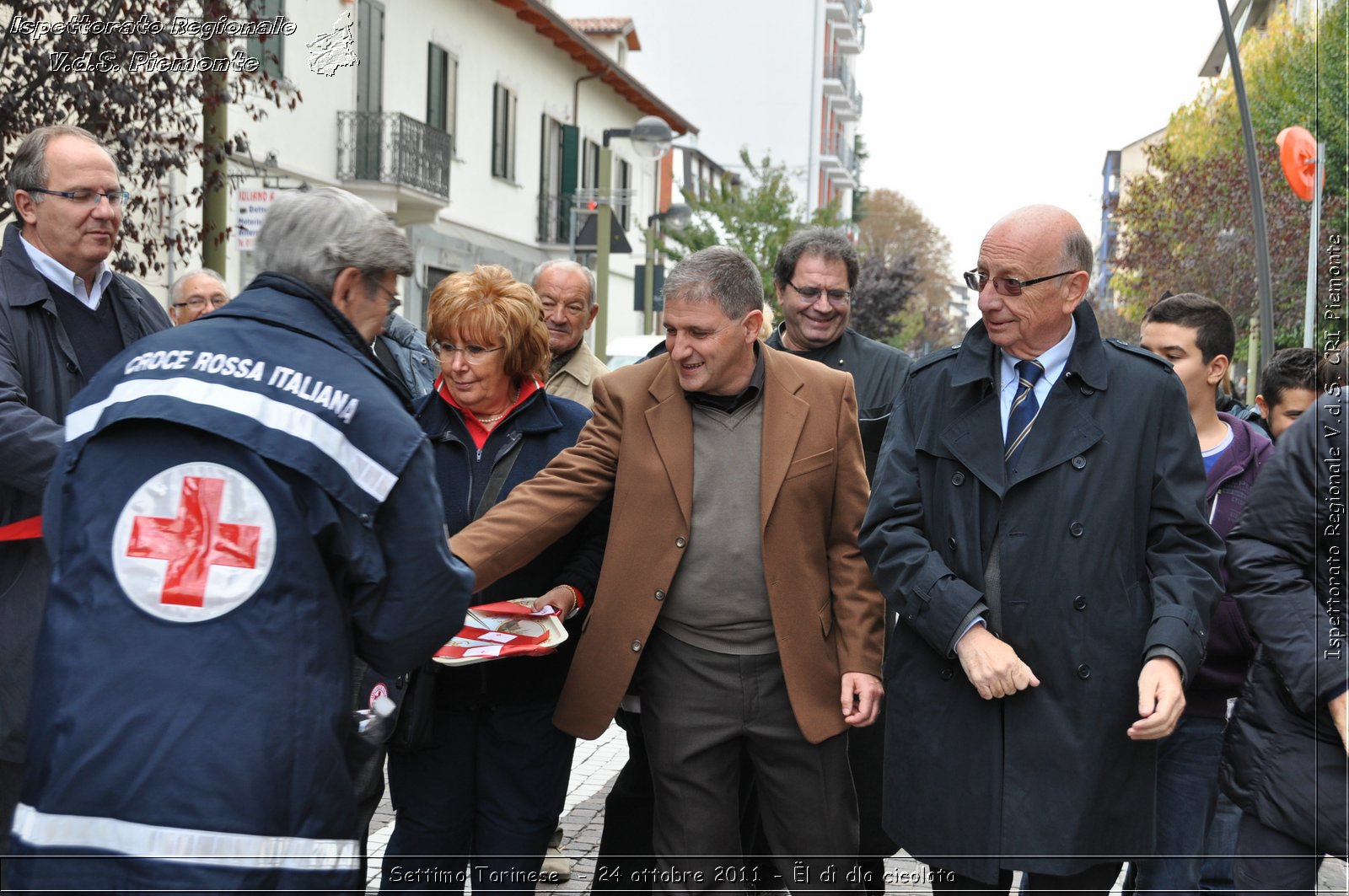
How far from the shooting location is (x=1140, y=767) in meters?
3.57

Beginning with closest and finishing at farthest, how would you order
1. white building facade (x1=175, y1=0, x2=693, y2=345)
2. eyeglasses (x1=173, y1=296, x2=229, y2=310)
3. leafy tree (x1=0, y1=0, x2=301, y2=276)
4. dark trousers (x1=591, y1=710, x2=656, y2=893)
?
dark trousers (x1=591, y1=710, x2=656, y2=893), eyeglasses (x1=173, y1=296, x2=229, y2=310), leafy tree (x1=0, y1=0, x2=301, y2=276), white building facade (x1=175, y1=0, x2=693, y2=345)

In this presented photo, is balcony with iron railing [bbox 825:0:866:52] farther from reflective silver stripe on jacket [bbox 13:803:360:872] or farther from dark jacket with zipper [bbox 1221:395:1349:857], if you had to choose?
reflective silver stripe on jacket [bbox 13:803:360:872]

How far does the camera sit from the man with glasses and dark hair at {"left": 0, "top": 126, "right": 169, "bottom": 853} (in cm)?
372

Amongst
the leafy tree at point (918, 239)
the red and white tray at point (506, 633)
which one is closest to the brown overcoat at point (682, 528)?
the red and white tray at point (506, 633)

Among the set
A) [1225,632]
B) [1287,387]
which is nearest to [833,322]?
[1287,387]

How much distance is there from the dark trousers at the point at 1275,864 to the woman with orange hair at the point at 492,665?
75.0 inches

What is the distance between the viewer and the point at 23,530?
3.79 metres

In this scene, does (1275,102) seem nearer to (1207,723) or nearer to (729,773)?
(1207,723)

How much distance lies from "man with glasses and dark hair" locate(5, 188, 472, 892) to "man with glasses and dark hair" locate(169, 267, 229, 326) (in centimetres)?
491

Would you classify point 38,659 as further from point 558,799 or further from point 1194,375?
point 1194,375

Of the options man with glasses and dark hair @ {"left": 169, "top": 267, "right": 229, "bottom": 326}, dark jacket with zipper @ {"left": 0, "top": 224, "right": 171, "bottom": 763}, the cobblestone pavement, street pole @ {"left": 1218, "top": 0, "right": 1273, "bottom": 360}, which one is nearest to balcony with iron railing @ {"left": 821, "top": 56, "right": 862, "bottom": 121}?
street pole @ {"left": 1218, "top": 0, "right": 1273, "bottom": 360}

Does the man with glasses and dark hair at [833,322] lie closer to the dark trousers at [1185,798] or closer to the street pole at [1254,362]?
the dark trousers at [1185,798]

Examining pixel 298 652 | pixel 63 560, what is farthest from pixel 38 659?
pixel 298 652

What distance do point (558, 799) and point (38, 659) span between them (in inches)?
72.4
